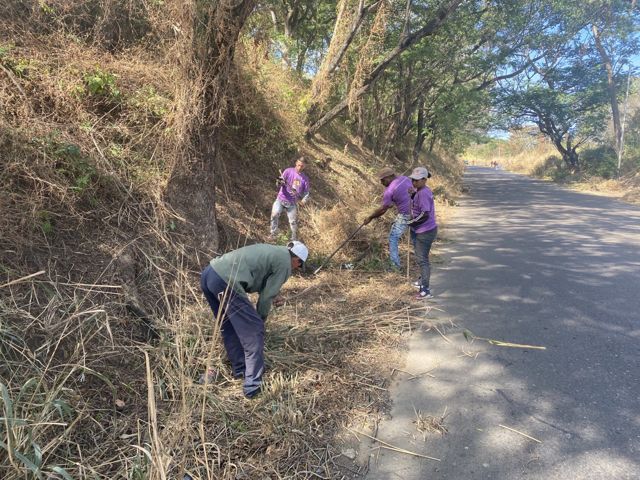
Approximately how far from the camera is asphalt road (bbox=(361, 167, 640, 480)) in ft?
8.94

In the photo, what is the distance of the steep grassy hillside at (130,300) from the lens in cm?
265

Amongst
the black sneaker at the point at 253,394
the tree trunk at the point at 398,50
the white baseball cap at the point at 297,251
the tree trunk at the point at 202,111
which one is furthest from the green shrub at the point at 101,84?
the tree trunk at the point at 398,50

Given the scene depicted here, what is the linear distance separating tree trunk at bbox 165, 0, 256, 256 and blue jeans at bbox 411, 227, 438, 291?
2932 millimetres

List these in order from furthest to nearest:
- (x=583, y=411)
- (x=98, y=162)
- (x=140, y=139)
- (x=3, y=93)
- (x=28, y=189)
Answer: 1. (x=140, y=139)
2. (x=98, y=162)
3. (x=3, y=93)
4. (x=28, y=189)
5. (x=583, y=411)

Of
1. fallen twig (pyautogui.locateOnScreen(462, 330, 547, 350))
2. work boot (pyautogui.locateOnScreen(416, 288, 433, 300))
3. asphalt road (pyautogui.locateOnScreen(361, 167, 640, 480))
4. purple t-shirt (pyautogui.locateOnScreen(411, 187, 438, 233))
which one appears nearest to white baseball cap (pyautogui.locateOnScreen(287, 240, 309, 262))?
asphalt road (pyautogui.locateOnScreen(361, 167, 640, 480))

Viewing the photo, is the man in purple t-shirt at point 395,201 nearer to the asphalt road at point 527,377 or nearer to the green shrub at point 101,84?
the asphalt road at point 527,377

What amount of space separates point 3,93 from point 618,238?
11.0 meters

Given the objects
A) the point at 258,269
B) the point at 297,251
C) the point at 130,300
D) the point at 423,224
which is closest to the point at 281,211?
the point at 423,224

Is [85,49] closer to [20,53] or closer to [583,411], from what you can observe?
[20,53]

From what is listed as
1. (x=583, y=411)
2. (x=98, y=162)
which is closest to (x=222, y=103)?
(x=98, y=162)

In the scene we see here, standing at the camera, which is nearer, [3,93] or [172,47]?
[3,93]

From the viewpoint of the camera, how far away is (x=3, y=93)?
4.47 m

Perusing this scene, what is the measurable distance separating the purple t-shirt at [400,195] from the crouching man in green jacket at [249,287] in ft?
10.9

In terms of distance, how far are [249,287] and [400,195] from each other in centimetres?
374
